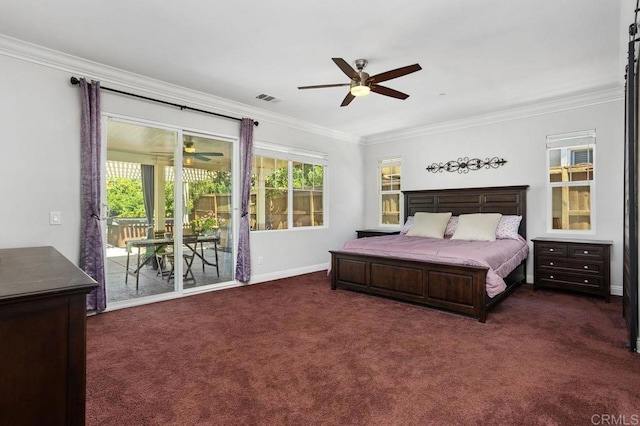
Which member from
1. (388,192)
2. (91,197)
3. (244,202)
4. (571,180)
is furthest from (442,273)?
(91,197)

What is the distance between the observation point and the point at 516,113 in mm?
5117

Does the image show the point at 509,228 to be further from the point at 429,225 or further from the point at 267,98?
the point at 267,98

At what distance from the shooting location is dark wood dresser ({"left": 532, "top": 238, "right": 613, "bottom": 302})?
13.3ft

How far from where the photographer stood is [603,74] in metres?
3.89

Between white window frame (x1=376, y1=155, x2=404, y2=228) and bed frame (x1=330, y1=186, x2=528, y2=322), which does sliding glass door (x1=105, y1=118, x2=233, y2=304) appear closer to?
bed frame (x1=330, y1=186, x2=528, y2=322)

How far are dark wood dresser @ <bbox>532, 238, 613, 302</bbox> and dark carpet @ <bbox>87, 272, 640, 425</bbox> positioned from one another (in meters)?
0.39

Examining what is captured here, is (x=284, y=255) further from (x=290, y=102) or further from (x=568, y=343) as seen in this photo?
(x=568, y=343)

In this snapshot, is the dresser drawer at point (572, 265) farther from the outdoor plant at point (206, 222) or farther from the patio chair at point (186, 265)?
the patio chair at point (186, 265)

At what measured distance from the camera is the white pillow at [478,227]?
4.73m

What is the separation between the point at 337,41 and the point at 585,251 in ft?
12.7

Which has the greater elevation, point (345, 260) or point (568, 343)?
point (345, 260)

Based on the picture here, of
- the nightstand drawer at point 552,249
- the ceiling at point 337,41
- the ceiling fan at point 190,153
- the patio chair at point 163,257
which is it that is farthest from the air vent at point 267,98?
the nightstand drawer at point 552,249

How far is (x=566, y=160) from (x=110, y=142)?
5919 mm

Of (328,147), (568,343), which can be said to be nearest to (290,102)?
(328,147)
